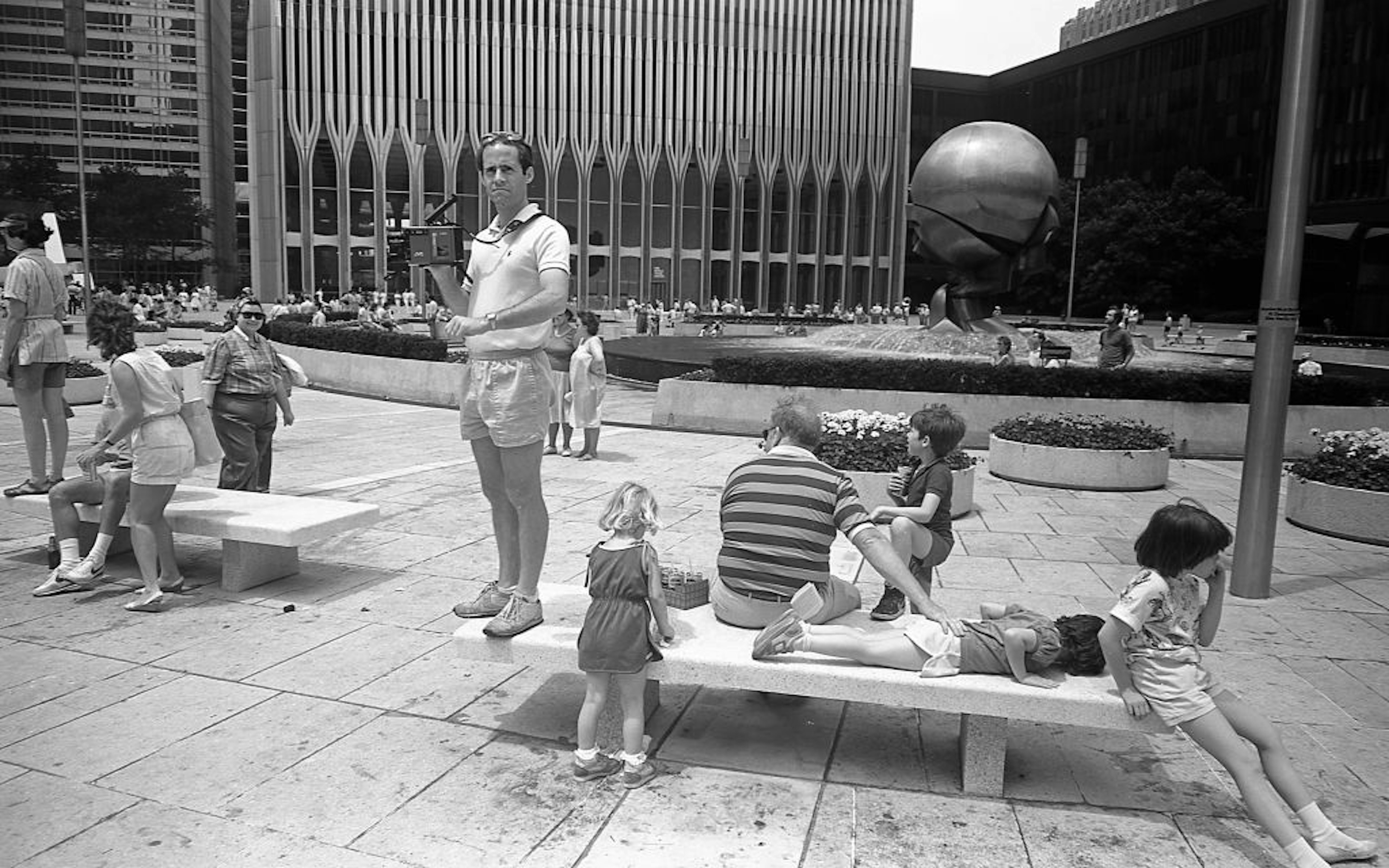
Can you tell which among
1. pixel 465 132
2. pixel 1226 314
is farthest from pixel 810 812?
pixel 465 132

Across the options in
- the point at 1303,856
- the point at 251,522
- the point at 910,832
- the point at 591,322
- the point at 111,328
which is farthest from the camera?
the point at 591,322

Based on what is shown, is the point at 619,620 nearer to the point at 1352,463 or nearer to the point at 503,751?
the point at 503,751

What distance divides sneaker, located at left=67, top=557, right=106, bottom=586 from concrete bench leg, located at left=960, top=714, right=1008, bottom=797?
5.37 meters

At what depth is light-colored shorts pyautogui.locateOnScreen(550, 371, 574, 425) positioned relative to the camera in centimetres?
1173

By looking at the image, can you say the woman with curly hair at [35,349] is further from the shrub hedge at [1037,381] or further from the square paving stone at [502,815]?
the shrub hedge at [1037,381]

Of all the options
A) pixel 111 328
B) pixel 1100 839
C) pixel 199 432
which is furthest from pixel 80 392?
pixel 1100 839

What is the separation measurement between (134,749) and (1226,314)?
61.1 m

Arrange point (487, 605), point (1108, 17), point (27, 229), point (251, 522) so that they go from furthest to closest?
point (1108, 17)
point (27, 229)
point (251, 522)
point (487, 605)

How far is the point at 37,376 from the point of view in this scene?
24.6ft

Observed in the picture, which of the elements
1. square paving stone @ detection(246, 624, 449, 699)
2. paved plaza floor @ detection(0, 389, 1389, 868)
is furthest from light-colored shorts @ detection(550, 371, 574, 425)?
square paving stone @ detection(246, 624, 449, 699)

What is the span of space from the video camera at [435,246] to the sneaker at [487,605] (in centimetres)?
152

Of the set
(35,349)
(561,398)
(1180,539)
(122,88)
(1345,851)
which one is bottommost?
(1345,851)

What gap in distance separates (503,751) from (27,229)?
18.9 ft

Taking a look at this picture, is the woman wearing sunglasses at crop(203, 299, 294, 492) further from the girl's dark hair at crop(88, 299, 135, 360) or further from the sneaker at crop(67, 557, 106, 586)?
the girl's dark hair at crop(88, 299, 135, 360)
